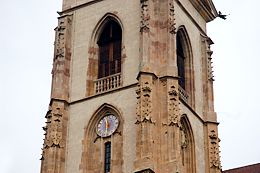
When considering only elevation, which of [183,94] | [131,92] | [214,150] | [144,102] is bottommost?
[214,150]

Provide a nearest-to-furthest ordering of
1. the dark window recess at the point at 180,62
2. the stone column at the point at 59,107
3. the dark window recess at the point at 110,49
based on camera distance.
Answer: the stone column at the point at 59,107 → the dark window recess at the point at 110,49 → the dark window recess at the point at 180,62

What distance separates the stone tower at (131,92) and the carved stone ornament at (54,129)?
0.14 ft

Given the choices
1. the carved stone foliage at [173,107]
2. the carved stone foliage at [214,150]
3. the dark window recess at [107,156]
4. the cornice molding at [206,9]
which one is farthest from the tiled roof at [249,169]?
the dark window recess at [107,156]

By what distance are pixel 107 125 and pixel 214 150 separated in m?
5.17

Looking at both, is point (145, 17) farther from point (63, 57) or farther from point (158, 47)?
point (63, 57)

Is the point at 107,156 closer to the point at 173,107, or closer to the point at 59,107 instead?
the point at 59,107

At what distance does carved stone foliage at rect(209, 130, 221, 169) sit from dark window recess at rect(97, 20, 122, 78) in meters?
5.18

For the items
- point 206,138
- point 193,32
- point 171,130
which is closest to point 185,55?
point 193,32

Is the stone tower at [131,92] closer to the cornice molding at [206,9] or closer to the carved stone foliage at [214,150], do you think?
the carved stone foliage at [214,150]

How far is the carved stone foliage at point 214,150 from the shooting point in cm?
3857

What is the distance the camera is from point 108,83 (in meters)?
38.2

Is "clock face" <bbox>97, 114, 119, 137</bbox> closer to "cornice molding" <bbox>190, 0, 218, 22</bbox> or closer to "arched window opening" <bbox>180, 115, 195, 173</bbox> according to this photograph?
"arched window opening" <bbox>180, 115, 195, 173</bbox>

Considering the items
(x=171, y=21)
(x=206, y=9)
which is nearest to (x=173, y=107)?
(x=171, y=21)

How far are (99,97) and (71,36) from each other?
3.95m
